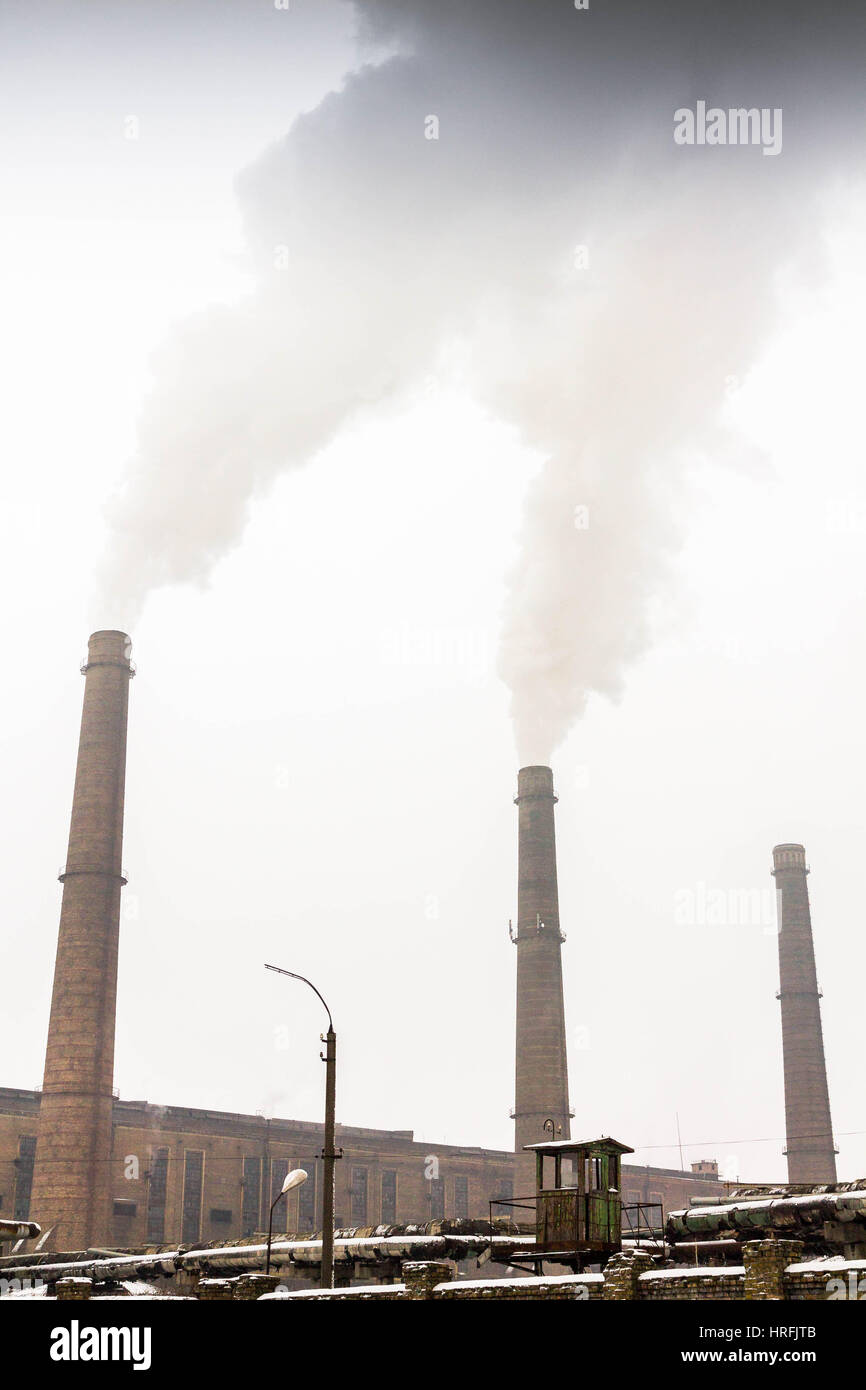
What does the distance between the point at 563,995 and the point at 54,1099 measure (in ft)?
61.5

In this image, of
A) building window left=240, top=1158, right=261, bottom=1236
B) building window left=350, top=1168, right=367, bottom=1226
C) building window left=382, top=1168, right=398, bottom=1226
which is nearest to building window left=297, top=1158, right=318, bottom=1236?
building window left=350, top=1168, right=367, bottom=1226

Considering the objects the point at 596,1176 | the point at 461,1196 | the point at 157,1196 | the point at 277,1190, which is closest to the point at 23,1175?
the point at 157,1196

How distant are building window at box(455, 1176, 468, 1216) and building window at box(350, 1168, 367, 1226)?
5248 mm

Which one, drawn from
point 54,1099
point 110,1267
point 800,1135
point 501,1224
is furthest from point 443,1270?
point 800,1135

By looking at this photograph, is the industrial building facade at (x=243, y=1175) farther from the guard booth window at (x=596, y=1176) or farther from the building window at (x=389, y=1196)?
the guard booth window at (x=596, y=1176)

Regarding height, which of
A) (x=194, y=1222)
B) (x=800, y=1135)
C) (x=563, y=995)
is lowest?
(x=194, y=1222)

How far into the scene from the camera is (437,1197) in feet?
216

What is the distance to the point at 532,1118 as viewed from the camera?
159 ft

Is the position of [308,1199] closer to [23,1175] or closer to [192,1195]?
[192,1195]

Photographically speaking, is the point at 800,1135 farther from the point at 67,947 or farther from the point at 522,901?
the point at 67,947

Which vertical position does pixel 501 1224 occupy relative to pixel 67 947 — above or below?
below

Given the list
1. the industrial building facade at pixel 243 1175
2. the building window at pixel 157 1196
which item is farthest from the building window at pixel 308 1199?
the building window at pixel 157 1196
